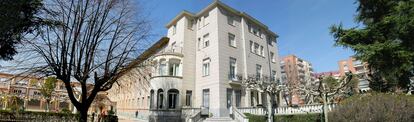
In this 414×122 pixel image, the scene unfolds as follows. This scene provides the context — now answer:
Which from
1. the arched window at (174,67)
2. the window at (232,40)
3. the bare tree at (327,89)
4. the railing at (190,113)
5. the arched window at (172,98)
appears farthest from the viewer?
the window at (232,40)

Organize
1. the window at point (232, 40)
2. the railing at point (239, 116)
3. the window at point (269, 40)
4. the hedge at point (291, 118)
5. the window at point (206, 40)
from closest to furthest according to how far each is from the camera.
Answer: the hedge at point (291, 118) < the railing at point (239, 116) < the window at point (206, 40) < the window at point (232, 40) < the window at point (269, 40)

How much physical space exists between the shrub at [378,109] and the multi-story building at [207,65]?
41.0 feet

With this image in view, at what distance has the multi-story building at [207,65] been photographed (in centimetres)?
2200

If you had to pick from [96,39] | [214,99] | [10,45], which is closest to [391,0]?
[214,99]

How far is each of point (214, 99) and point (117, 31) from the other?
35.7ft

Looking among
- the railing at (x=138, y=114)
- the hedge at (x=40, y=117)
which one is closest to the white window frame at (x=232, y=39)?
the railing at (x=138, y=114)

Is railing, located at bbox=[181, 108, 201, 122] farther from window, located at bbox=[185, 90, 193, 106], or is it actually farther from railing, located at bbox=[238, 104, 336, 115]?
railing, located at bbox=[238, 104, 336, 115]

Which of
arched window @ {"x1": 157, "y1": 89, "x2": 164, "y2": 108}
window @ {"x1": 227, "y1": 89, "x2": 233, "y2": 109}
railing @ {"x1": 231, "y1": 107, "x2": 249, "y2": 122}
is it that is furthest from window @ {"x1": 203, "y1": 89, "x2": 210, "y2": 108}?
arched window @ {"x1": 157, "y1": 89, "x2": 164, "y2": 108}

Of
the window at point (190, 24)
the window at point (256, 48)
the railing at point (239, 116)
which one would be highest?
the window at point (190, 24)

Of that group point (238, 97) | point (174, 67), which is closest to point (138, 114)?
point (174, 67)

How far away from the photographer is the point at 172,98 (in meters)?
22.8

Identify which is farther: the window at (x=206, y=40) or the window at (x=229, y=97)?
the window at (x=206, y=40)

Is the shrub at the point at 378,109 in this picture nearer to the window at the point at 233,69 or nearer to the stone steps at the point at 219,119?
the stone steps at the point at 219,119

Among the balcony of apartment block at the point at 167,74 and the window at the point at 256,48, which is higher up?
the window at the point at 256,48
